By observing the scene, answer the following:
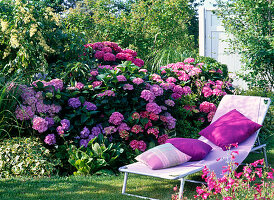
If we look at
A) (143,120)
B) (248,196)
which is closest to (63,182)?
(143,120)

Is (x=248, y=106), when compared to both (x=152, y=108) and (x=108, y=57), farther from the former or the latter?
(x=108, y=57)

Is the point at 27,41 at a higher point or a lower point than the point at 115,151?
higher

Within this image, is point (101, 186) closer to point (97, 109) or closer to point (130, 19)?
point (97, 109)

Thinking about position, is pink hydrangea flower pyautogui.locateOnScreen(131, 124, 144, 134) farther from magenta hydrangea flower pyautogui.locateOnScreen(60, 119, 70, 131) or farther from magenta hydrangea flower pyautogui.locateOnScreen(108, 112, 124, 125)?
magenta hydrangea flower pyautogui.locateOnScreen(60, 119, 70, 131)

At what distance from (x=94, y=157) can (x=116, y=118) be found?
662 millimetres

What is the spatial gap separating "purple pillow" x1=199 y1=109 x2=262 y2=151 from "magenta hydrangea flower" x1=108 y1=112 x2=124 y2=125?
1.06 metres

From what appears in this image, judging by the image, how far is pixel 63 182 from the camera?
381cm

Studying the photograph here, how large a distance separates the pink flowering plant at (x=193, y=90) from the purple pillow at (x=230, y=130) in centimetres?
101

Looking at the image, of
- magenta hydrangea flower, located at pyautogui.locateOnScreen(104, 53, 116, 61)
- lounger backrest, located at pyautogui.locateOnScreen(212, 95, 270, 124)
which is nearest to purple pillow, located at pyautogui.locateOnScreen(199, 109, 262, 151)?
lounger backrest, located at pyautogui.locateOnScreen(212, 95, 270, 124)

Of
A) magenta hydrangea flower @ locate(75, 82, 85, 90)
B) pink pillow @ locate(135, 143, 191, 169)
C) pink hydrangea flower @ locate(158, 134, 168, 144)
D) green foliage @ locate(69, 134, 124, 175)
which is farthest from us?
pink hydrangea flower @ locate(158, 134, 168, 144)

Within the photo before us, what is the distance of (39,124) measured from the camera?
4324mm

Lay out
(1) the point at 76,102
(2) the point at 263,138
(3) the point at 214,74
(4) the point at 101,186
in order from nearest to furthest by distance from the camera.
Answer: (4) the point at 101,186 < (1) the point at 76,102 < (2) the point at 263,138 < (3) the point at 214,74

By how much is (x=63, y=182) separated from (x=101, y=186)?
0.40 m

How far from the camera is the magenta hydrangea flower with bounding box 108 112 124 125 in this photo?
15.4 feet
